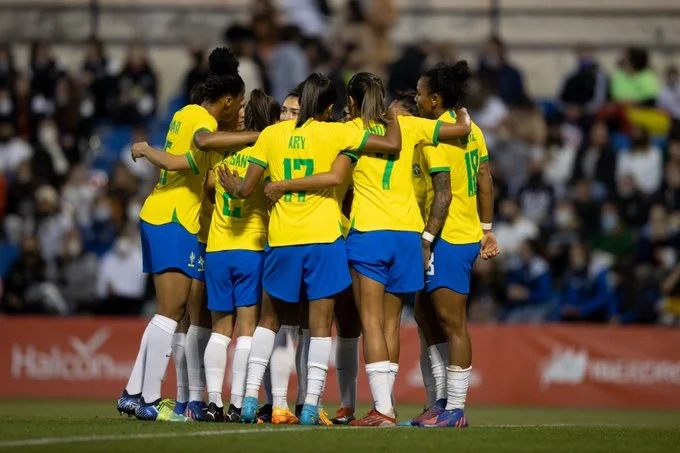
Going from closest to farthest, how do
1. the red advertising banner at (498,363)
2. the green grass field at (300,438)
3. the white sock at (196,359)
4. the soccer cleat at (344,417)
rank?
1. the green grass field at (300,438)
2. the soccer cleat at (344,417)
3. the white sock at (196,359)
4. the red advertising banner at (498,363)

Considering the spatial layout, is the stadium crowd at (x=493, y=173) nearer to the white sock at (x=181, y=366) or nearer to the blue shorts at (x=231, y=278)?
the white sock at (x=181, y=366)

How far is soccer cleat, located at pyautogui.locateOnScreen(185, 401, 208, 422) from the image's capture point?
10855 mm

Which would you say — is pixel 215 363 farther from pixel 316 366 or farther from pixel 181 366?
pixel 316 366

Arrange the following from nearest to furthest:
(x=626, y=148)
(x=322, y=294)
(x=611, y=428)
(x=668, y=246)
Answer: (x=322, y=294)
(x=611, y=428)
(x=668, y=246)
(x=626, y=148)

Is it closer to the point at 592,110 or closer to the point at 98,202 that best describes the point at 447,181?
the point at 98,202

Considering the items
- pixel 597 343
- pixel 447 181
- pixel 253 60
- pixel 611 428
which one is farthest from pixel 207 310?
pixel 253 60

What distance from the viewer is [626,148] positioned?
72.5 ft

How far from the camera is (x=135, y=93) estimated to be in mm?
22391

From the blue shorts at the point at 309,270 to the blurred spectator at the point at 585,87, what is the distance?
1318 centimetres

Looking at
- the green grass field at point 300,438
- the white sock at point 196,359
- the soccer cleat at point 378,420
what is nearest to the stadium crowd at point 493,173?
the white sock at point 196,359

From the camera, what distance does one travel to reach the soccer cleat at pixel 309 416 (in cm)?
1031

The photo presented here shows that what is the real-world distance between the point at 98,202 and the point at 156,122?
8.11 feet

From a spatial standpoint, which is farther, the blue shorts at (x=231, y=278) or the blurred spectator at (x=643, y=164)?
the blurred spectator at (x=643, y=164)

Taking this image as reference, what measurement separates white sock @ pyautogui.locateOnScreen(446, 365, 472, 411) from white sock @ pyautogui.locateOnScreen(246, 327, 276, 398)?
1.41m
